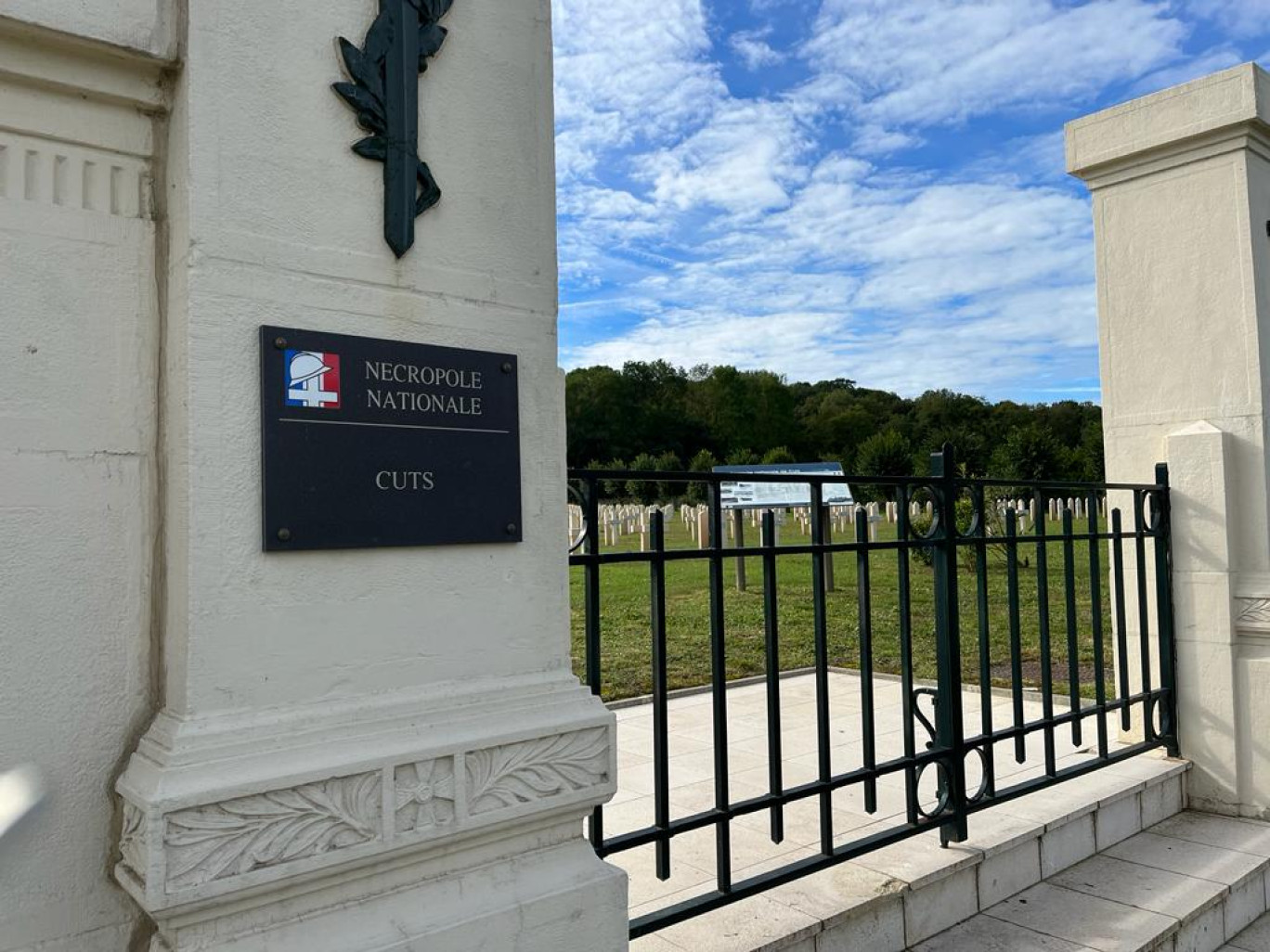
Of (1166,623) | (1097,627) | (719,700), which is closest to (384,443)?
(719,700)

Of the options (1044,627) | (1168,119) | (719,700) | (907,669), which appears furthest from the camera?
(1168,119)

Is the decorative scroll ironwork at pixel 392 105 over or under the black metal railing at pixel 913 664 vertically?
over

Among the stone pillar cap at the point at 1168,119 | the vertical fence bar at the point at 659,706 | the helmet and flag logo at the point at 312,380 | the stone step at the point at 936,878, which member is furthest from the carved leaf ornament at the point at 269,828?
the stone pillar cap at the point at 1168,119

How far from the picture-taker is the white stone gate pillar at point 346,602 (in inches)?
66.4

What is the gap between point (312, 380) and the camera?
1.83 m

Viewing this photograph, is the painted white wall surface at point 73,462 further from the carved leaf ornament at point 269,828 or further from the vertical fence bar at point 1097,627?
the vertical fence bar at point 1097,627

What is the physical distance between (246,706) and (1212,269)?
196 inches

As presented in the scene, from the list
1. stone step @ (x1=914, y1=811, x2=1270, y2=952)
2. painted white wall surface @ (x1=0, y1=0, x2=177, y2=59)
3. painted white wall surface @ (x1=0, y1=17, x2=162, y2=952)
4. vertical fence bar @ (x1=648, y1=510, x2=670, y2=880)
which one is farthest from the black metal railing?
painted white wall surface @ (x1=0, y1=0, x2=177, y2=59)

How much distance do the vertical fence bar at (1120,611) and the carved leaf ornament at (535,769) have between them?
3.46 m

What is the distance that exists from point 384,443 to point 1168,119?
4.69m

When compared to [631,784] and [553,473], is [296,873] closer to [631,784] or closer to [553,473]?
[553,473]

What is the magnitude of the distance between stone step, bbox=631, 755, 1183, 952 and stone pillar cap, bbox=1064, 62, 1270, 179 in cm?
325

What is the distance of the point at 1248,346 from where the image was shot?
4.52 metres

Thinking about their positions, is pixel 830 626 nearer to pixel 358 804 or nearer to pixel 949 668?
pixel 949 668
